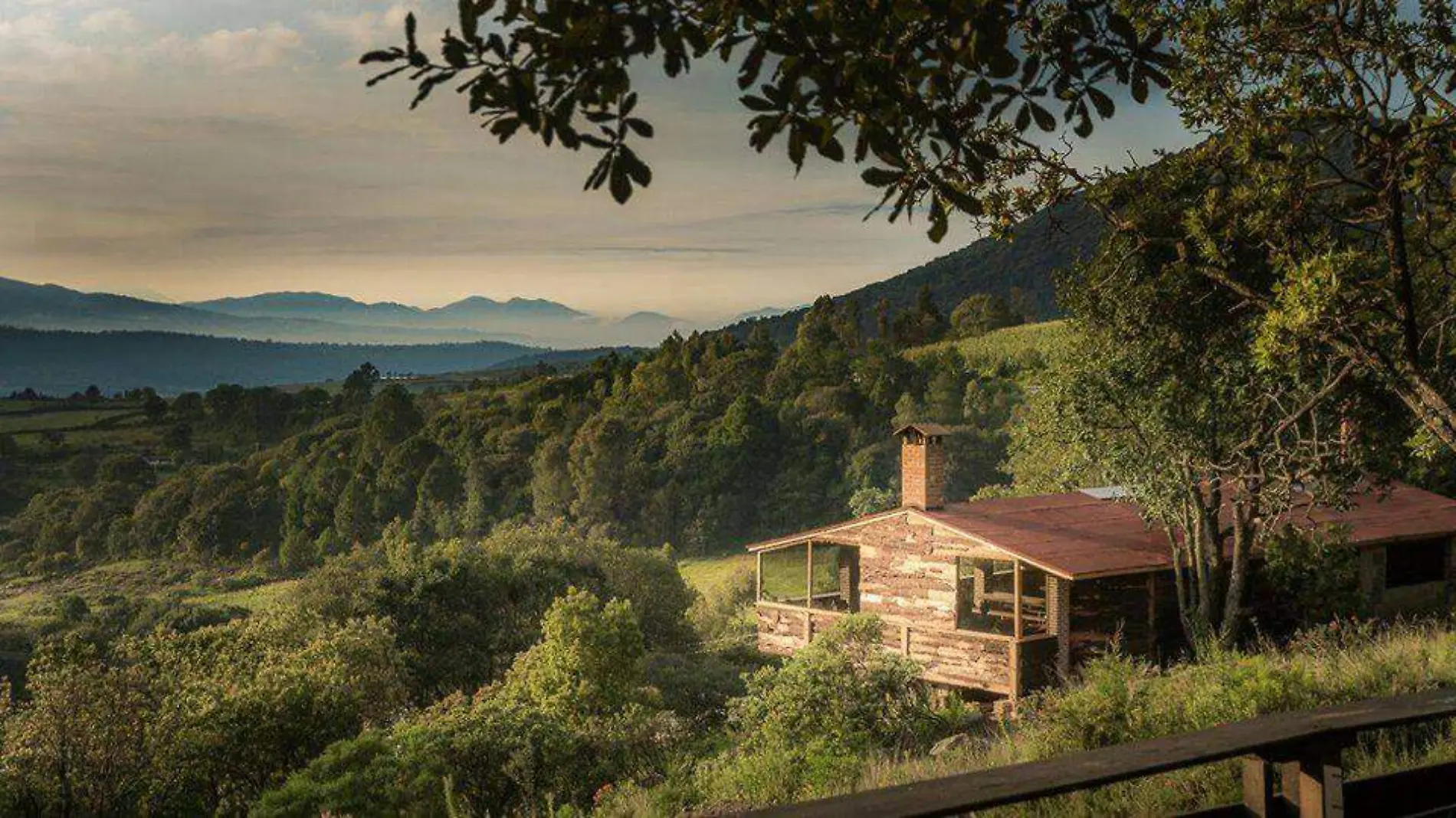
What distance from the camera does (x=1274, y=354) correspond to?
10750 millimetres

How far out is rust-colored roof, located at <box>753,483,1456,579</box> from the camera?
70.9ft

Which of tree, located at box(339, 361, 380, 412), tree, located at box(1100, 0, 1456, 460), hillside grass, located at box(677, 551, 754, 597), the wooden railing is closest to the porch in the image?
tree, located at box(1100, 0, 1456, 460)

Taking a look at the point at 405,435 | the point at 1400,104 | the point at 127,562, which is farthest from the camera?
the point at 405,435

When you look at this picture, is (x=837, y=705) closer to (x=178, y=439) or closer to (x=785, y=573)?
(x=785, y=573)

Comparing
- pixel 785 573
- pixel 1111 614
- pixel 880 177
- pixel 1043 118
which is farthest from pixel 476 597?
pixel 785 573

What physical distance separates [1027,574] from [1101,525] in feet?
8.68

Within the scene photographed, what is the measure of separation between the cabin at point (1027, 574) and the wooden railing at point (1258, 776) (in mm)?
16696

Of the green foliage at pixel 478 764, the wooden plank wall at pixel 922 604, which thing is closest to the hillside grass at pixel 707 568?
the wooden plank wall at pixel 922 604

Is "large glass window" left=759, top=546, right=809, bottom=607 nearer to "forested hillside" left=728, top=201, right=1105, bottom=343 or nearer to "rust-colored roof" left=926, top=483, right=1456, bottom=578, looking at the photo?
"rust-colored roof" left=926, top=483, right=1456, bottom=578

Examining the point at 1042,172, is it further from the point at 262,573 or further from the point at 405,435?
the point at 405,435

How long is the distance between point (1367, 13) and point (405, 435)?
9744 cm

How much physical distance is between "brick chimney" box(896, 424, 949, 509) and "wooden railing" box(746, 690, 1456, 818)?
19762 mm

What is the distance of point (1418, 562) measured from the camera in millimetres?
25781

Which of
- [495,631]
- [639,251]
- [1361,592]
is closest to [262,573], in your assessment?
[639,251]
